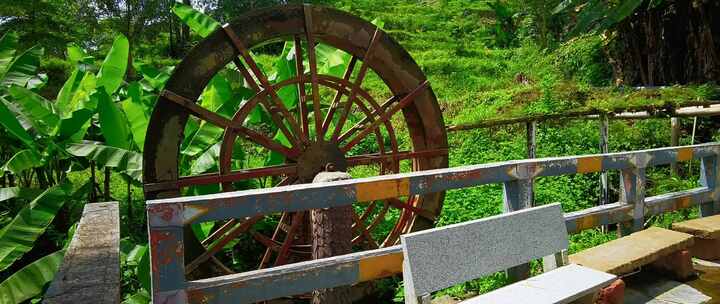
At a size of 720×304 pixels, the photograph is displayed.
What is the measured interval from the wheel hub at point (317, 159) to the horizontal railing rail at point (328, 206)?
229 cm

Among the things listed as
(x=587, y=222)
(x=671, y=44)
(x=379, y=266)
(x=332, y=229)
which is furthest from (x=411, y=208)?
(x=671, y=44)

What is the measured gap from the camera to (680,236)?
407 cm

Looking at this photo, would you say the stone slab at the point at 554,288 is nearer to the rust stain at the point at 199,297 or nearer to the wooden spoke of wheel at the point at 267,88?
the rust stain at the point at 199,297

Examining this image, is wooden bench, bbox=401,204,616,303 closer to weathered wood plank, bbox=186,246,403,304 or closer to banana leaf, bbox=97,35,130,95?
weathered wood plank, bbox=186,246,403,304

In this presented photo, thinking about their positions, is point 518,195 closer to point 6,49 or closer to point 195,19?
point 195,19

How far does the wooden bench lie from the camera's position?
250cm

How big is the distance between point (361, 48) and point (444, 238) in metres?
3.69

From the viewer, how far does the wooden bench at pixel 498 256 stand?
2.50 metres

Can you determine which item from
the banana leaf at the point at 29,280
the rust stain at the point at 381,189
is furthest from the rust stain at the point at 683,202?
the banana leaf at the point at 29,280

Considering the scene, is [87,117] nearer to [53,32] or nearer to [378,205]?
[378,205]

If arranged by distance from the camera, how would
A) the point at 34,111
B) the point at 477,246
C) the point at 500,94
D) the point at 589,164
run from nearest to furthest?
the point at 477,246 → the point at 589,164 → the point at 34,111 → the point at 500,94

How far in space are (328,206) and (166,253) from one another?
0.86 metres

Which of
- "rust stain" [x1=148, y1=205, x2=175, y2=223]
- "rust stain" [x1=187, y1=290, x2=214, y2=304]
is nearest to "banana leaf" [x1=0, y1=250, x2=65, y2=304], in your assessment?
"rust stain" [x1=187, y1=290, x2=214, y2=304]

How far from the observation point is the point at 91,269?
217 cm
